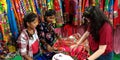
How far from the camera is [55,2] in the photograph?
344 cm

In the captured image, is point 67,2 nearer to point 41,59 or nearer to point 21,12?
point 21,12

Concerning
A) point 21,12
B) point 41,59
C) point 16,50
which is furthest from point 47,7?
point 41,59

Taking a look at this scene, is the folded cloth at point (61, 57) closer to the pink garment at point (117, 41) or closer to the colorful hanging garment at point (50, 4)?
the colorful hanging garment at point (50, 4)

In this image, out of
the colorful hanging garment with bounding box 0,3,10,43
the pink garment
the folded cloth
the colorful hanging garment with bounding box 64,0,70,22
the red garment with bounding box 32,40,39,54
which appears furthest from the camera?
the pink garment

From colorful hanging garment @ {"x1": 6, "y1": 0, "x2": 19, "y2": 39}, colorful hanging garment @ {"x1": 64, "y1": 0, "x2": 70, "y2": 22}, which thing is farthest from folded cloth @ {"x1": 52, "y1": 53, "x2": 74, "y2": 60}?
colorful hanging garment @ {"x1": 64, "y1": 0, "x2": 70, "y2": 22}

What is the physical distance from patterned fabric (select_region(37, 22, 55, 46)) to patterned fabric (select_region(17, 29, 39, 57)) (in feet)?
0.77

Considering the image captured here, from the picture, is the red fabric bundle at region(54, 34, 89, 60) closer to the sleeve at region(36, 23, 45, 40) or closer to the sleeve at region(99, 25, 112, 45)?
the sleeve at region(36, 23, 45, 40)

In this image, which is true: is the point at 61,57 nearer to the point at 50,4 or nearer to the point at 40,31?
the point at 40,31

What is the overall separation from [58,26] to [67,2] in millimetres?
344

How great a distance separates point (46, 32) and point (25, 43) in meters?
0.44

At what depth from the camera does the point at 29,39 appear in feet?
8.75

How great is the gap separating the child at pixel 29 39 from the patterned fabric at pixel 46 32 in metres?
0.20

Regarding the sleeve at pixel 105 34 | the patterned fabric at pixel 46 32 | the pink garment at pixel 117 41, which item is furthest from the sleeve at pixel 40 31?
the pink garment at pixel 117 41

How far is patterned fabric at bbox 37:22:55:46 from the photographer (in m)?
2.96
